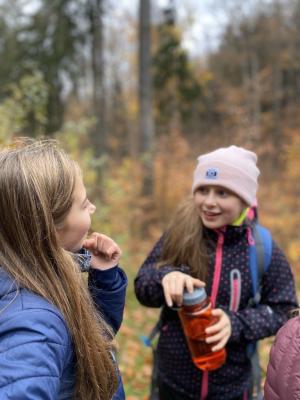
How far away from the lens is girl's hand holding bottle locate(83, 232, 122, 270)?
65.1 inches

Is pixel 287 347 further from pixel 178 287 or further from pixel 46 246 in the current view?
pixel 46 246

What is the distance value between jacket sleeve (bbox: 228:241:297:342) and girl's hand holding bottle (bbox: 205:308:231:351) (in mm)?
93

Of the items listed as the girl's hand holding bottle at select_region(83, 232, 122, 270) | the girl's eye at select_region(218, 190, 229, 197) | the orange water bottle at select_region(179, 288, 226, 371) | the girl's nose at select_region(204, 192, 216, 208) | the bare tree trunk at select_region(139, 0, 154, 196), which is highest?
the bare tree trunk at select_region(139, 0, 154, 196)

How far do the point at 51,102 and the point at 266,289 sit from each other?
36.3 ft

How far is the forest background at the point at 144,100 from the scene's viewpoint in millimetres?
6828

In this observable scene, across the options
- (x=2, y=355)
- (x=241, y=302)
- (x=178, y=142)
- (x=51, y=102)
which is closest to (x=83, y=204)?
(x=2, y=355)

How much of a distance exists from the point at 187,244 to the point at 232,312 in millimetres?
393

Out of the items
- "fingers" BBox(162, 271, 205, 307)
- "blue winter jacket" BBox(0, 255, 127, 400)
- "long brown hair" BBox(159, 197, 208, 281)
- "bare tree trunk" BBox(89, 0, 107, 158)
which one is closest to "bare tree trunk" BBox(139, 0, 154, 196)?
"bare tree trunk" BBox(89, 0, 107, 158)

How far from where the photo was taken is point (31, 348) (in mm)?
1078

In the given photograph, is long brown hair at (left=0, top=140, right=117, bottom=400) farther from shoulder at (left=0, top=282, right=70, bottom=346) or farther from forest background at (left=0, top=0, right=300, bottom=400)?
forest background at (left=0, top=0, right=300, bottom=400)

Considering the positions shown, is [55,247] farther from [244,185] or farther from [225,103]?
[225,103]

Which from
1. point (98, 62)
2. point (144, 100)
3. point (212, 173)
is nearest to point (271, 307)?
point (212, 173)

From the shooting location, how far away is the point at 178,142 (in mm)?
14086

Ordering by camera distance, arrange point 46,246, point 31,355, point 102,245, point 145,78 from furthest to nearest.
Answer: point 145,78
point 102,245
point 46,246
point 31,355
